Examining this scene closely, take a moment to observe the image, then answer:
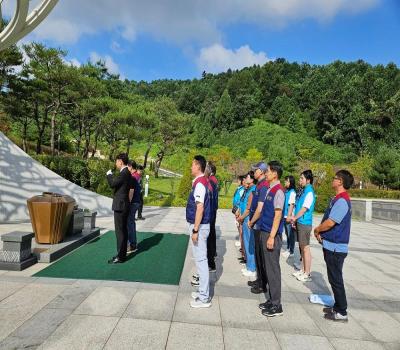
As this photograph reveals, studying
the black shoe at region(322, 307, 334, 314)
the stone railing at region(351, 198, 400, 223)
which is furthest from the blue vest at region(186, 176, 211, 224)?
the stone railing at region(351, 198, 400, 223)

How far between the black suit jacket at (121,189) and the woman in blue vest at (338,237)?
310 centimetres

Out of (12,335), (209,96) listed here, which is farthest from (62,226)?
(209,96)

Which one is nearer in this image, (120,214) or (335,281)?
(335,281)

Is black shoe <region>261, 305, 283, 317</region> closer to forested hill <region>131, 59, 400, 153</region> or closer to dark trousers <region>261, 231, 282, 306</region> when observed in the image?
dark trousers <region>261, 231, 282, 306</region>

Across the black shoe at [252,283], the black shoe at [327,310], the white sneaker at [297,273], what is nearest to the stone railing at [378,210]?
the white sneaker at [297,273]

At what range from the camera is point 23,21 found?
5.75m

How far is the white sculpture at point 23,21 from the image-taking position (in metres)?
5.68

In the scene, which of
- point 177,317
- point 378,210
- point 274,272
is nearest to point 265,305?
point 274,272

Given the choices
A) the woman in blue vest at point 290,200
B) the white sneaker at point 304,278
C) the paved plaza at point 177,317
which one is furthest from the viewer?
the woman in blue vest at point 290,200

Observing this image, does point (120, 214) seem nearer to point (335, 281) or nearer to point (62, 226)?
point (62, 226)

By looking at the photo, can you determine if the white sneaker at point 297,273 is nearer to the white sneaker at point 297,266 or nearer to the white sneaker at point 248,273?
the white sneaker at point 297,266

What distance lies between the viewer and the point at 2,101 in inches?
792

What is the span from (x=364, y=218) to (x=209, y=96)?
5734cm

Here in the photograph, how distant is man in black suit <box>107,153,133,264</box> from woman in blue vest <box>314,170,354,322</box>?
3099mm
